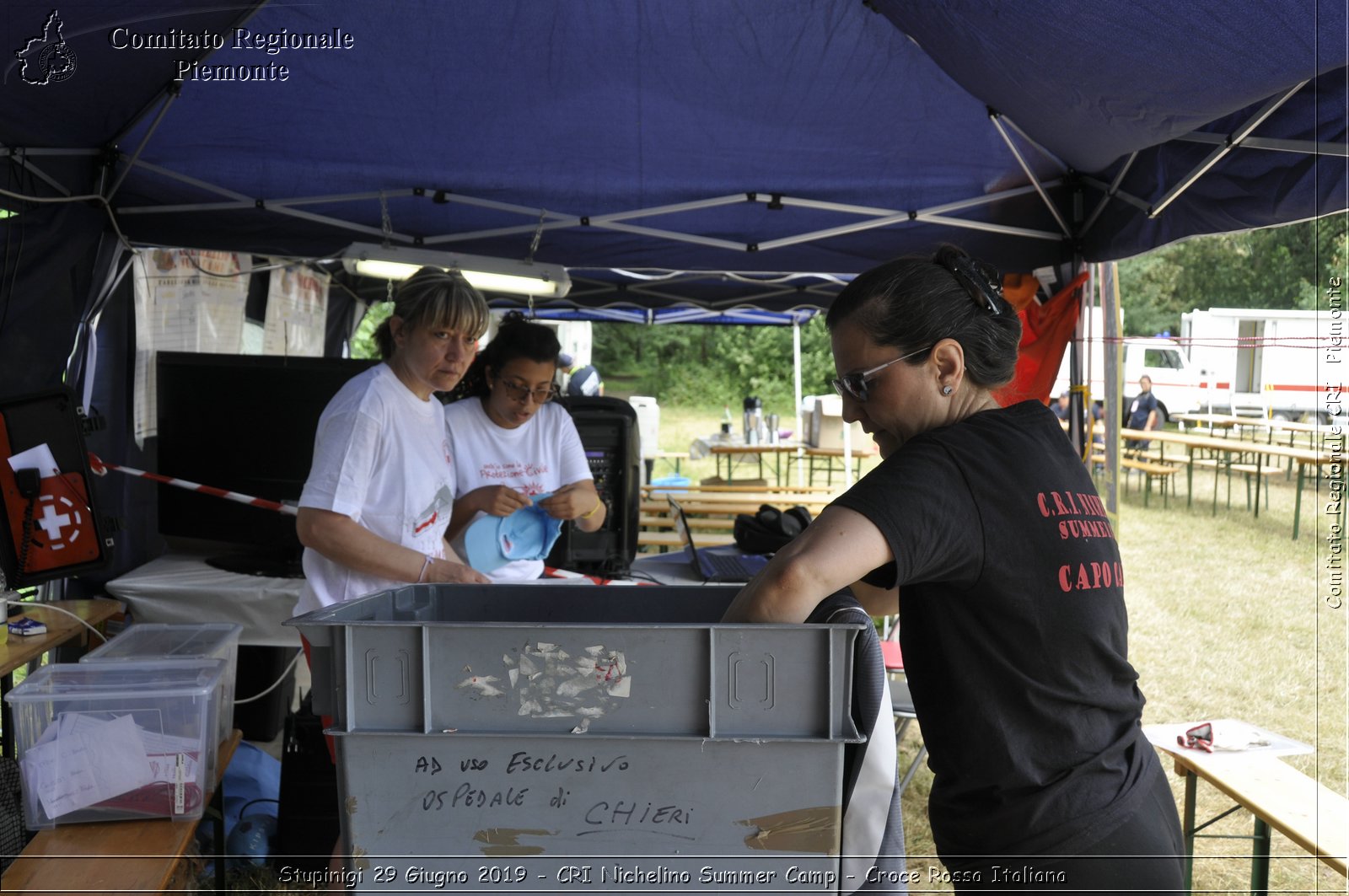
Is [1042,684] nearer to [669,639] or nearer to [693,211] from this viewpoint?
[669,639]

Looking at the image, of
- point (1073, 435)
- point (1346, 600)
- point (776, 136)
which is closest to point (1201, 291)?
point (1346, 600)

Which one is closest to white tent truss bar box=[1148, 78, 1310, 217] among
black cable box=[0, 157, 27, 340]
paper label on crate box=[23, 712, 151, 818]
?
paper label on crate box=[23, 712, 151, 818]

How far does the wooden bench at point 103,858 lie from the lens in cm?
201

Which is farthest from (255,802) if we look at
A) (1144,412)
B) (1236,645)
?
(1144,412)

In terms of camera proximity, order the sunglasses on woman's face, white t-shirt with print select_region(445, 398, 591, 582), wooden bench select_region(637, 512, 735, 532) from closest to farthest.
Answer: the sunglasses on woman's face → white t-shirt with print select_region(445, 398, 591, 582) → wooden bench select_region(637, 512, 735, 532)

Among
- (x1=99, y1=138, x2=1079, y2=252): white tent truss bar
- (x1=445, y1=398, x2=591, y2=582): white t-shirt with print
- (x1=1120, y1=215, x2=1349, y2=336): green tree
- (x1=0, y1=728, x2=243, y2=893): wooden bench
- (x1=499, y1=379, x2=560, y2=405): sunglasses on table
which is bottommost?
(x1=0, y1=728, x2=243, y2=893): wooden bench

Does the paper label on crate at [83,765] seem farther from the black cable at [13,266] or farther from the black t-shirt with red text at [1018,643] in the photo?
the black t-shirt with red text at [1018,643]

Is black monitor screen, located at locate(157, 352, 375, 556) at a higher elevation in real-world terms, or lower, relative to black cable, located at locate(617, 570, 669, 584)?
higher

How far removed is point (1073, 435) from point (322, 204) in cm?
373

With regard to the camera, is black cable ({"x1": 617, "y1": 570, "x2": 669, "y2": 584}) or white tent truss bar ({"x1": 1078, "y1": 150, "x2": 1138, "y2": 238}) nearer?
white tent truss bar ({"x1": 1078, "y1": 150, "x2": 1138, "y2": 238})

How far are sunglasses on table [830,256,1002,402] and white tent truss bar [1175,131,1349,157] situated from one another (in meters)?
1.72

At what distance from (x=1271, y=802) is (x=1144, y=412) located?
14042mm

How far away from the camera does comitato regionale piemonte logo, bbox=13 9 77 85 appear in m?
2.40

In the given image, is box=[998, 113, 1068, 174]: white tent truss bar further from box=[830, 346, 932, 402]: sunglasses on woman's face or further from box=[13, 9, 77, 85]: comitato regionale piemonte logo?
box=[13, 9, 77, 85]: comitato regionale piemonte logo
